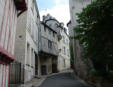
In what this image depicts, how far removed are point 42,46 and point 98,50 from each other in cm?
969

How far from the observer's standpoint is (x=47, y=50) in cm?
1543

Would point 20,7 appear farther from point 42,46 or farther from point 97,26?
point 42,46

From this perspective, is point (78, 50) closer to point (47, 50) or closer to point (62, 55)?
point (47, 50)

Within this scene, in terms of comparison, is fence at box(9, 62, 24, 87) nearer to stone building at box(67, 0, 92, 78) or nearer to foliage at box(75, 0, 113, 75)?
foliage at box(75, 0, 113, 75)

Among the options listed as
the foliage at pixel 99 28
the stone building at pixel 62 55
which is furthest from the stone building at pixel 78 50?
the stone building at pixel 62 55

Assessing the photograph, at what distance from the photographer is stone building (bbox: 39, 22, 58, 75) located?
1507cm

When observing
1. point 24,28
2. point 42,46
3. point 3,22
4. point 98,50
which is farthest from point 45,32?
point 3,22

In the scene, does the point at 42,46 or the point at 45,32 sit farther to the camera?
the point at 45,32

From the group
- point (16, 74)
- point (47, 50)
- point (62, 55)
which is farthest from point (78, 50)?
point (62, 55)

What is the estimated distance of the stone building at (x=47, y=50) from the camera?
1507 cm

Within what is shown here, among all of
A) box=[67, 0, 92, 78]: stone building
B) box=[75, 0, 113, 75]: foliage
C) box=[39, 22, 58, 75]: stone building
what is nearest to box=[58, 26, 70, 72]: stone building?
box=[39, 22, 58, 75]: stone building

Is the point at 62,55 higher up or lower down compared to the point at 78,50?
lower down

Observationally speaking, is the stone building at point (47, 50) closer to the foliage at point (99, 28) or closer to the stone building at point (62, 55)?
the stone building at point (62, 55)

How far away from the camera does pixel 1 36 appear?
339 centimetres
